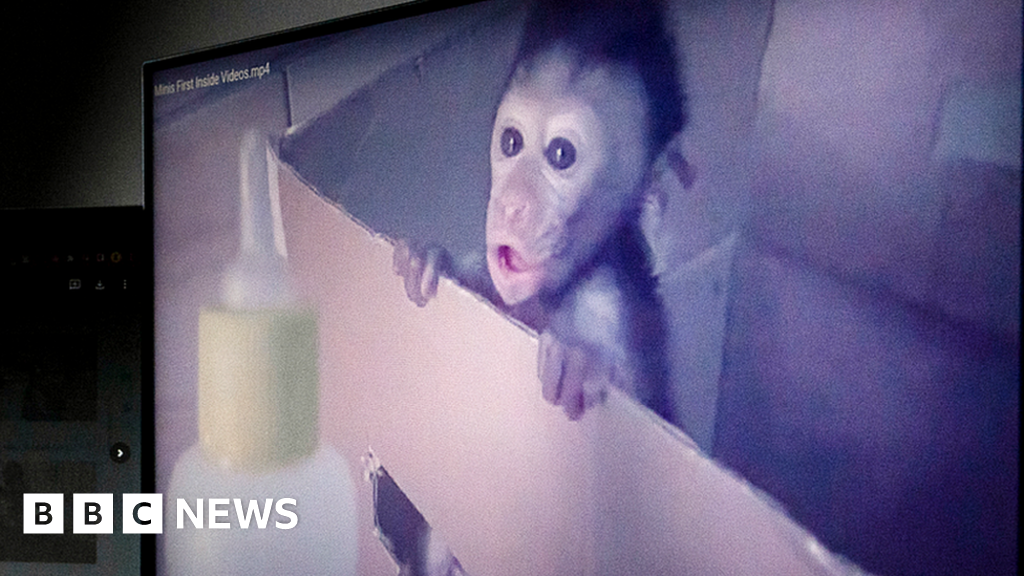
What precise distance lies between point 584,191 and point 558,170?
3 cm

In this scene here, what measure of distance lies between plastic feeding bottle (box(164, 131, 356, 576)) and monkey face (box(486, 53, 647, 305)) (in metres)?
0.24

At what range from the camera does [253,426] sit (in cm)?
81

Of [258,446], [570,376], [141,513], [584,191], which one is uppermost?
[584,191]

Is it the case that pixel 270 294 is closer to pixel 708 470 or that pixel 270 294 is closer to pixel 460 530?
pixel 460 530

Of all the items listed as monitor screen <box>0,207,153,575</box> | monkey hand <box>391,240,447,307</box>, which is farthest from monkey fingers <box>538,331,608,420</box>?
monitor screen <box>0,207,153,575</box>

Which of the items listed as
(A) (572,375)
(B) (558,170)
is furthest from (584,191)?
(A) (572,375)

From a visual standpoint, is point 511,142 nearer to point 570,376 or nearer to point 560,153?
point 560,153

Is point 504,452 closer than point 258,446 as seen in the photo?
Yes

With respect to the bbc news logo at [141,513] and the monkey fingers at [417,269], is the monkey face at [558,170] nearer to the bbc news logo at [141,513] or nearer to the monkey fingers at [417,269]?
the monkey fingers at [417,269]

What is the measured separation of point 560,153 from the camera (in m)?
0.63

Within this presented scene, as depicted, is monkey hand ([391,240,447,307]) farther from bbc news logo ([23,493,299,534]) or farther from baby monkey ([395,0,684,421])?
bbc news logo ([23,493,299,534])

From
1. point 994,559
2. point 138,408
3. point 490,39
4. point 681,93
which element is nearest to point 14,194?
point 138,408

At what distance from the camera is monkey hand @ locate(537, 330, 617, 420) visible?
0.61 meters

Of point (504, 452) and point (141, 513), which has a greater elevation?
point (504, 452)
